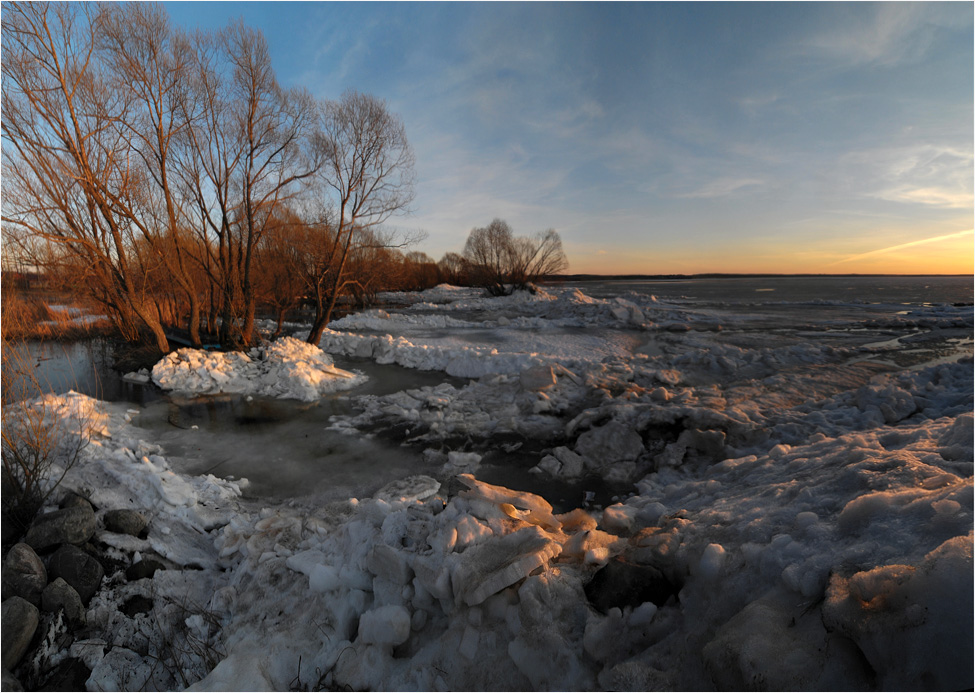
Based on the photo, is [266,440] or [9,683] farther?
[266,440]

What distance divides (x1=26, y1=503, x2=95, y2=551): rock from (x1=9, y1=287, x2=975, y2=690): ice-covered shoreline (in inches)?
8.5

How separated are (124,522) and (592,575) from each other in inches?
156

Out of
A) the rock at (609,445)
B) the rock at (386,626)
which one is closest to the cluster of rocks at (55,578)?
the rock at (386,626)

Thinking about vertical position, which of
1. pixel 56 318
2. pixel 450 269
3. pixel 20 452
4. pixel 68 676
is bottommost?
pixel 68 676

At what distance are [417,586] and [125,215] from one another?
1094 cm

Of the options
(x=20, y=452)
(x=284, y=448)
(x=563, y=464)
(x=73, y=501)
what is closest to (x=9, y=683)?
(x=73, y=501)

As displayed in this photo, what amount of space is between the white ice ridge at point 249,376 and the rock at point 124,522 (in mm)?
4900

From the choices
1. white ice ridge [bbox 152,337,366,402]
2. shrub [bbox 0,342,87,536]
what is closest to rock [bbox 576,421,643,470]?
shrub [bbox 0,342,87,536]

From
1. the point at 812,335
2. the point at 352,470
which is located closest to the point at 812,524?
the point at 352,470

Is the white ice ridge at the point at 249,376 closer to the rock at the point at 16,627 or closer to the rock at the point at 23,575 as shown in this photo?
the rock at the point at 23,575

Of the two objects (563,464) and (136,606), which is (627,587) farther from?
(136,606)

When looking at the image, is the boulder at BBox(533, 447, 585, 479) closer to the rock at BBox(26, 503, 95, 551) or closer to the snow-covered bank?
the snow-covered bank

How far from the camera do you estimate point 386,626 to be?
2.57 meters

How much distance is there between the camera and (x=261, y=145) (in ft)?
35.5
